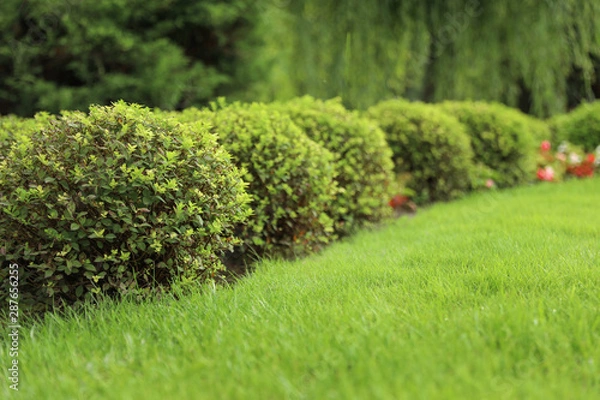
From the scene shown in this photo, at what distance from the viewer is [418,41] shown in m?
9.73

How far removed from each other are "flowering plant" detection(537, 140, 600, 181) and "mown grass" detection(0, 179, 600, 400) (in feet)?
17.4

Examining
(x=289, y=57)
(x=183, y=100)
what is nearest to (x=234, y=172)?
(x=183, y=100)

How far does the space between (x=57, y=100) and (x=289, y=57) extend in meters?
4.38

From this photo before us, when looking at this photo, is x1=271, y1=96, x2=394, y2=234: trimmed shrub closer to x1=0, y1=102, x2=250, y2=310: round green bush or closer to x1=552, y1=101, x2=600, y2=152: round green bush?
x1=0, y1=102, x2=250, y2=310: round green bush

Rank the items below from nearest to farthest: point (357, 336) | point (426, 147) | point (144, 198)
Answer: point (357, 336)
point (144, 198)
point (426, 147)

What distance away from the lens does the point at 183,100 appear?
8.42m

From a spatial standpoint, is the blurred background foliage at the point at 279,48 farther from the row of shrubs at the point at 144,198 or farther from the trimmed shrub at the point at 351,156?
the row of shrubs at the point at 144,198

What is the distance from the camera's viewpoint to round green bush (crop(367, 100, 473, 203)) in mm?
6984

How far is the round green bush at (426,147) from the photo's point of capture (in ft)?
22.9

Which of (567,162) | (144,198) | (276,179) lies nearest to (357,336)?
(144,198)

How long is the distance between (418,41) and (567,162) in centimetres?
316

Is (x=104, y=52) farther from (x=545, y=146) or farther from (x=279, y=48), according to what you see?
(x=545, y=146)

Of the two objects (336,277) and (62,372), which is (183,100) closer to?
(336,277)

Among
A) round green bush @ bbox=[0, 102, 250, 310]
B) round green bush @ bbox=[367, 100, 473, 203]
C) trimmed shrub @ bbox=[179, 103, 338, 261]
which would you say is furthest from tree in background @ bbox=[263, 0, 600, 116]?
round green bush @ bbox=[0, 102, 250, 310]
